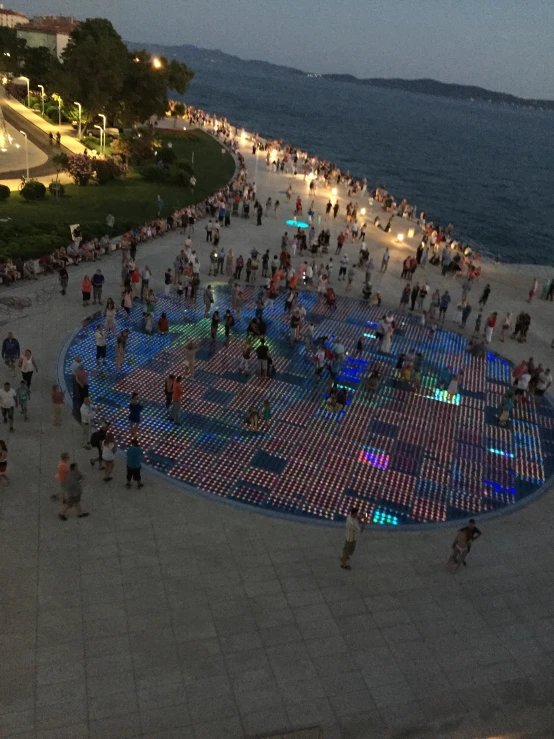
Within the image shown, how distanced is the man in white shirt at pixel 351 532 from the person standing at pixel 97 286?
13.0m

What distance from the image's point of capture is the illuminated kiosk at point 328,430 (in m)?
13.5

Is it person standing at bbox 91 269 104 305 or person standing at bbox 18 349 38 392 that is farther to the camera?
person standing at bbox 91 269 104 305

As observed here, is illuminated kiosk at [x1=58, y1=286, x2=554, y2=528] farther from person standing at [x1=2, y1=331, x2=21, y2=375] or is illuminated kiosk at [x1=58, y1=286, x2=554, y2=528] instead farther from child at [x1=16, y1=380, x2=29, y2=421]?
child at [x1=16, y1=380, x2=29, y2=421]

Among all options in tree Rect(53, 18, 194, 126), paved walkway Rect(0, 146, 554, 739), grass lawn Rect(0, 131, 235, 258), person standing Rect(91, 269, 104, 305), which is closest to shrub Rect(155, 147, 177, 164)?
grass lawn Rect(0, 131, 235, 258)

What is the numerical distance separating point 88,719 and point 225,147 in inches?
2425

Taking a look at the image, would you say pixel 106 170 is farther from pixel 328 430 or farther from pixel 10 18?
pixel 10 18

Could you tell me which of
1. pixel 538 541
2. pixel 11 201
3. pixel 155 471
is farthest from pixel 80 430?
pixel 11 201

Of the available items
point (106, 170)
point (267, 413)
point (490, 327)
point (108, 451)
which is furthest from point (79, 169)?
point (108, 451)

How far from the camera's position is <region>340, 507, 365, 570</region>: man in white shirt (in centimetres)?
1081

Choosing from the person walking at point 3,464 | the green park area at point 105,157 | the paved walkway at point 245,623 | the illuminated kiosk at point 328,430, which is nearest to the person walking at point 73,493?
the paved walkway at point 245,623

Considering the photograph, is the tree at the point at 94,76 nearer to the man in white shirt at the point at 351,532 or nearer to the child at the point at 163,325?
the child at the point at 163,325

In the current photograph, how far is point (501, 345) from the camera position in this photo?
22.6m

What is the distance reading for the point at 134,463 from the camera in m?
12.2

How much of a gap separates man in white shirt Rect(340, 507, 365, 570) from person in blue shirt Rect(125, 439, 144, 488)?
426 centimetres
